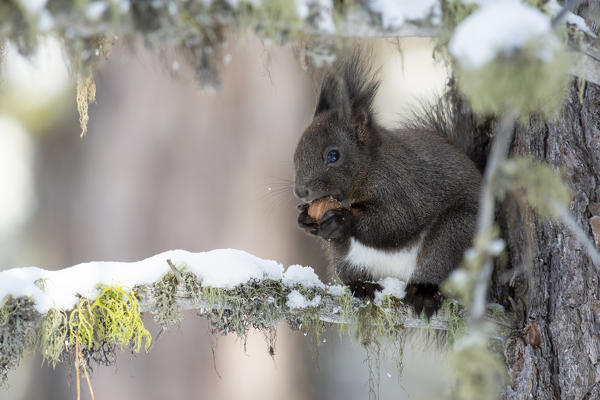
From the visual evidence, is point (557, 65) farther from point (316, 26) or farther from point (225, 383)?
point (225, 383)

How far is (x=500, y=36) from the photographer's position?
1.20 m

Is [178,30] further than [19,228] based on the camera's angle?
No

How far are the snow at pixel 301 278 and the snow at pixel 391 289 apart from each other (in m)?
0.23

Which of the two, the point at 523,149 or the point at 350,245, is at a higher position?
the point at 523,149

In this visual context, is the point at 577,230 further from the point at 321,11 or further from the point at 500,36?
the point at 321,11

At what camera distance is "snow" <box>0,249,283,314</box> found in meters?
1.99

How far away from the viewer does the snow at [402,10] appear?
60.4 inches

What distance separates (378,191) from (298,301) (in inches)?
27.7

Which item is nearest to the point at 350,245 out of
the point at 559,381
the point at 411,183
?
the point at 411,183

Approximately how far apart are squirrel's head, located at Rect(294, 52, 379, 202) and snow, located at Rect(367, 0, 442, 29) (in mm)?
1081

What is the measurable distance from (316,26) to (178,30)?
32 centimetres

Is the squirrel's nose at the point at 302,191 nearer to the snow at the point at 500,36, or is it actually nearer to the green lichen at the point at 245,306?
the green lichen at the point at 245,306

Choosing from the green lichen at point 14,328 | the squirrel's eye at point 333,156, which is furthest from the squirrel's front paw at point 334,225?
the green lichen at point 14,328

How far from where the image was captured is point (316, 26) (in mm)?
1524
